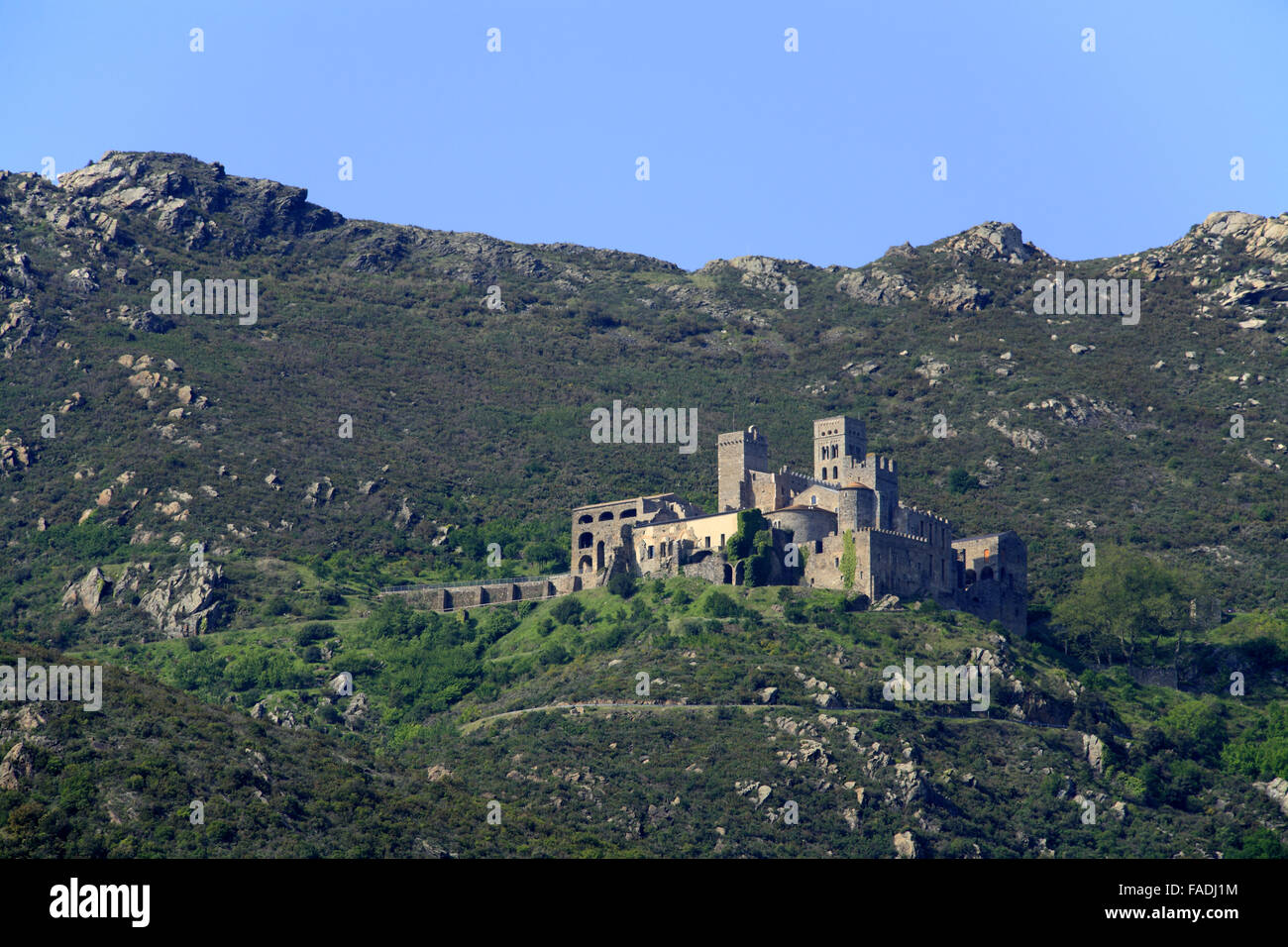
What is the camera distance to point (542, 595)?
10850 cm

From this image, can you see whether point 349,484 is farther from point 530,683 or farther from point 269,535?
point 530,683

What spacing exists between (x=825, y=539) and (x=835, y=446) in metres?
10.2

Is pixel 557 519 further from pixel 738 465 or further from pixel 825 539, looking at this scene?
pixel 825 539

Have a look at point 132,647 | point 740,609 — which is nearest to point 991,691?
point 740,609

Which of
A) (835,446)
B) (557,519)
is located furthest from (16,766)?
(557,519)

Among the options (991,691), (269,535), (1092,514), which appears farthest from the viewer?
(1092,514)

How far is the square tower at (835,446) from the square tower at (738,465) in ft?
10.9

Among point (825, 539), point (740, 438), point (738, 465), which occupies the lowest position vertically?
point (825, 539)

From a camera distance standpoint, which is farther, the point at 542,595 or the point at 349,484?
the point at 349,484

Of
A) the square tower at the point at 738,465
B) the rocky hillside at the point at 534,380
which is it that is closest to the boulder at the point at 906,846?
the square tower at the point at 738,465

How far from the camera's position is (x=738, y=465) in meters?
108

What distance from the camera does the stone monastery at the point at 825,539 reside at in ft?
329

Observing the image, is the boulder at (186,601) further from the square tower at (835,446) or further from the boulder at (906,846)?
the boulder at (906,846)
